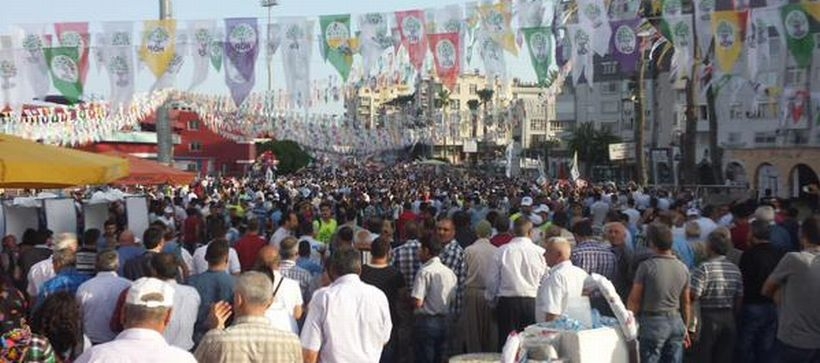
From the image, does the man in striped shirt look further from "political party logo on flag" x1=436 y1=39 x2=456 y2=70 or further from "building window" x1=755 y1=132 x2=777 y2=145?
"building window" x1=755 y1=132 x2=777 y2=145

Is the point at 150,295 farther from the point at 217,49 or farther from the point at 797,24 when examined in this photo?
the point at 797,24

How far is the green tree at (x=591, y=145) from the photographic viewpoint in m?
69.4

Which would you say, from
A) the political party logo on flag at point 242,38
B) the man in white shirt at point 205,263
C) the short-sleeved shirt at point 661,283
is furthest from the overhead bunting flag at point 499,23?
the short-sleeved shirt at point 661,283

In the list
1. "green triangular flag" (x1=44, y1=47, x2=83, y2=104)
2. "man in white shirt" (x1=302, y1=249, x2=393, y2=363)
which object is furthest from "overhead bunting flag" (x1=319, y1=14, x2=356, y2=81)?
"man in white shirt" (x1=302, y1=249, x2=393, y2=363)

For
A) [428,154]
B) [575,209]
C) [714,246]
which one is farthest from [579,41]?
[428,154]

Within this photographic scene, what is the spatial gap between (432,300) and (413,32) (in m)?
11.9

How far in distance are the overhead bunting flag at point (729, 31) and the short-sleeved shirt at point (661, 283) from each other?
12.2 m

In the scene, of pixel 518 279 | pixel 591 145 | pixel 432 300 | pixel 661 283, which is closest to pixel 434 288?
pixel 432 300

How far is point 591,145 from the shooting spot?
229ft

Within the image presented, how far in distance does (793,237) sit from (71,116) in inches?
1461

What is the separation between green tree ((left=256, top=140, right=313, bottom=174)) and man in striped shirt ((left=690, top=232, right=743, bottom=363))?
268 feet

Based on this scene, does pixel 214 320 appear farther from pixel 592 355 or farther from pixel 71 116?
pixel 71 116

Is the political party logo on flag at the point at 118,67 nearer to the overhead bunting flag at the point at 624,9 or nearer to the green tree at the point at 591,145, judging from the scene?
the overhead bunting flag at the point at 624,9

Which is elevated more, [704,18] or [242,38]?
[704,18]
